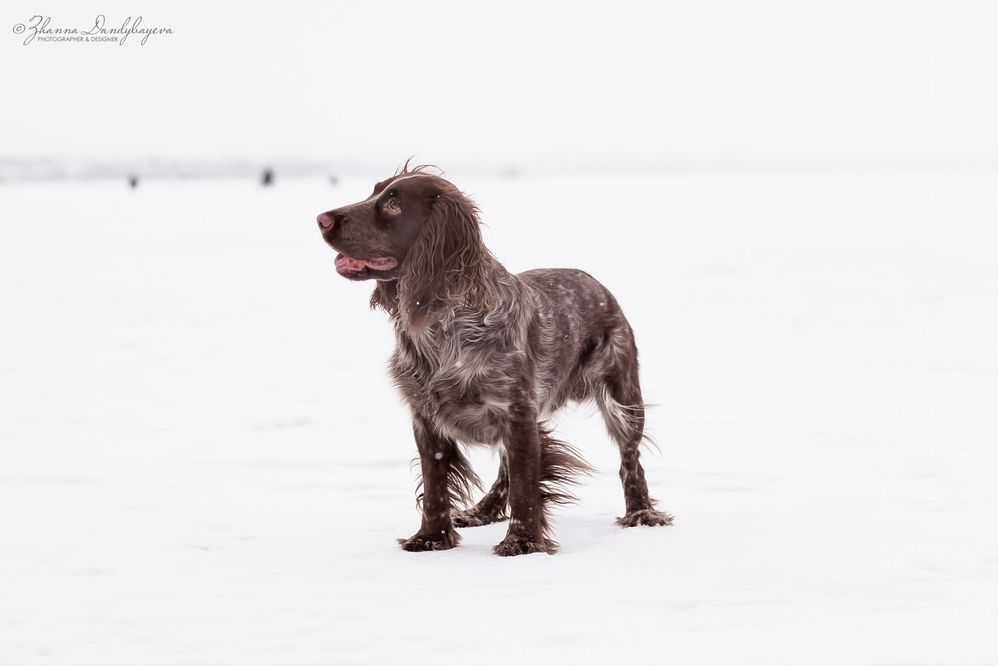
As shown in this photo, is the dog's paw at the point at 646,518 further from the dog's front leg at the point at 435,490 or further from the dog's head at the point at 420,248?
the dog's head at the point at 420,248

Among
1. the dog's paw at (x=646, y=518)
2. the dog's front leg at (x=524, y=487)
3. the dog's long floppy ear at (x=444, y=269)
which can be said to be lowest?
the dog's paw at (x=646, y=518)

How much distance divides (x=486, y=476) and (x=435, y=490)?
148 centimetres

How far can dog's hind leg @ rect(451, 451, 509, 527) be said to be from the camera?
584cm

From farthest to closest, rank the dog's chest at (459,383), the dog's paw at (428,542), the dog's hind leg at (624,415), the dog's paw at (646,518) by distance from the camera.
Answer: the dog's hind leg at (624,415) < the dog's paw at (646,518) < the dog's paw at (428,542) < the dog's chest at (459,383)

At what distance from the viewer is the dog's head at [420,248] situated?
16.0ft

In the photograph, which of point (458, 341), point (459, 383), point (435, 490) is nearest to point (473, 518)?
point (435, 490)

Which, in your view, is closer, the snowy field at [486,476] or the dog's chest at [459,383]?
the snowy field at [486,476]

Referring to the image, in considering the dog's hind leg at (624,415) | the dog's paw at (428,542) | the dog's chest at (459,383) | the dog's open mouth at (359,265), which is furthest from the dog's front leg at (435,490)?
the dog's hind leg at (624,415)

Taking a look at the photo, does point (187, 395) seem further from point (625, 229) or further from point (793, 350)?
point (625, 229)

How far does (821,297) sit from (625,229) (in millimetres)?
14293

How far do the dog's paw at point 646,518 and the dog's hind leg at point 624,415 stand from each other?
10 mm

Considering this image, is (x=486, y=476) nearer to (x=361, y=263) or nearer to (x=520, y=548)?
(x=520, y=548)

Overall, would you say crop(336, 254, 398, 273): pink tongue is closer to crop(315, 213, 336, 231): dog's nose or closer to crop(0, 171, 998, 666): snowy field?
crop(315, 213, 336, 231): dog's nose

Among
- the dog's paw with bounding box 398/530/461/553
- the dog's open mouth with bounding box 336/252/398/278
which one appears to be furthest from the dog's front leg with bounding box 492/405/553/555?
the dog's open mouth with bounding box 336/252/398/278
